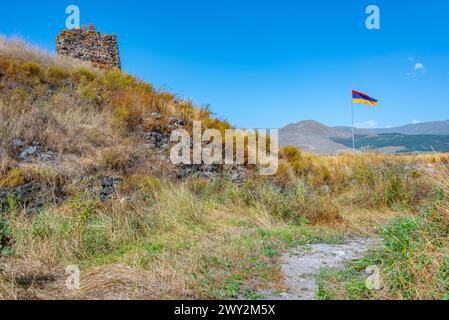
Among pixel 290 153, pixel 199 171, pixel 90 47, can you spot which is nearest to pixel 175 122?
pixel 199 171

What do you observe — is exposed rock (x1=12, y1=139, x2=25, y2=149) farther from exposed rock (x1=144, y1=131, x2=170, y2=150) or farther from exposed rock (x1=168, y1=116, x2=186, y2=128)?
exposed rock (x1=168, y1=116, x2=186, y2=128)

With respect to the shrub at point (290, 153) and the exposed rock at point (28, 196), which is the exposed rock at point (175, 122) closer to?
the shrub at point (290, 153)

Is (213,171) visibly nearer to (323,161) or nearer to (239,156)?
(239,156)

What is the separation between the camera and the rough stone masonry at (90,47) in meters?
17.2

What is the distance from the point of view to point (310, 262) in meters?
4.44

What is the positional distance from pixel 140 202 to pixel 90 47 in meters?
13.3

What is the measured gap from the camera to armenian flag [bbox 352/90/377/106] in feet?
60.0

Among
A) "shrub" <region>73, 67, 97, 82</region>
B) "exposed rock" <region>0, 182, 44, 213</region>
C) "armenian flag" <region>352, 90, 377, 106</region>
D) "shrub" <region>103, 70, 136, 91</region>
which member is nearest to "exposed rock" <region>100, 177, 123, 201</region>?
"exposed rock" <region>0, 182, 44, 213</region>

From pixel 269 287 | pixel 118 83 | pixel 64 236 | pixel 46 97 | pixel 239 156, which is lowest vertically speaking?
pixel 269 287

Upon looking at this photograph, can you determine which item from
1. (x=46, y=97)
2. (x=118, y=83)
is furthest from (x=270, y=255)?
(x=118, y=83)

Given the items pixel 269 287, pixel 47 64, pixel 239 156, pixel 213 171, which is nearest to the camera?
pixel 269 287

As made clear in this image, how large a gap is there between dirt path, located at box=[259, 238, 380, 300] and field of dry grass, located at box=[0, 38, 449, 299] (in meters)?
0.19

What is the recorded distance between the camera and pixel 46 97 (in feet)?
35.9

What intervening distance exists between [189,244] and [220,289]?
4.86 feet
